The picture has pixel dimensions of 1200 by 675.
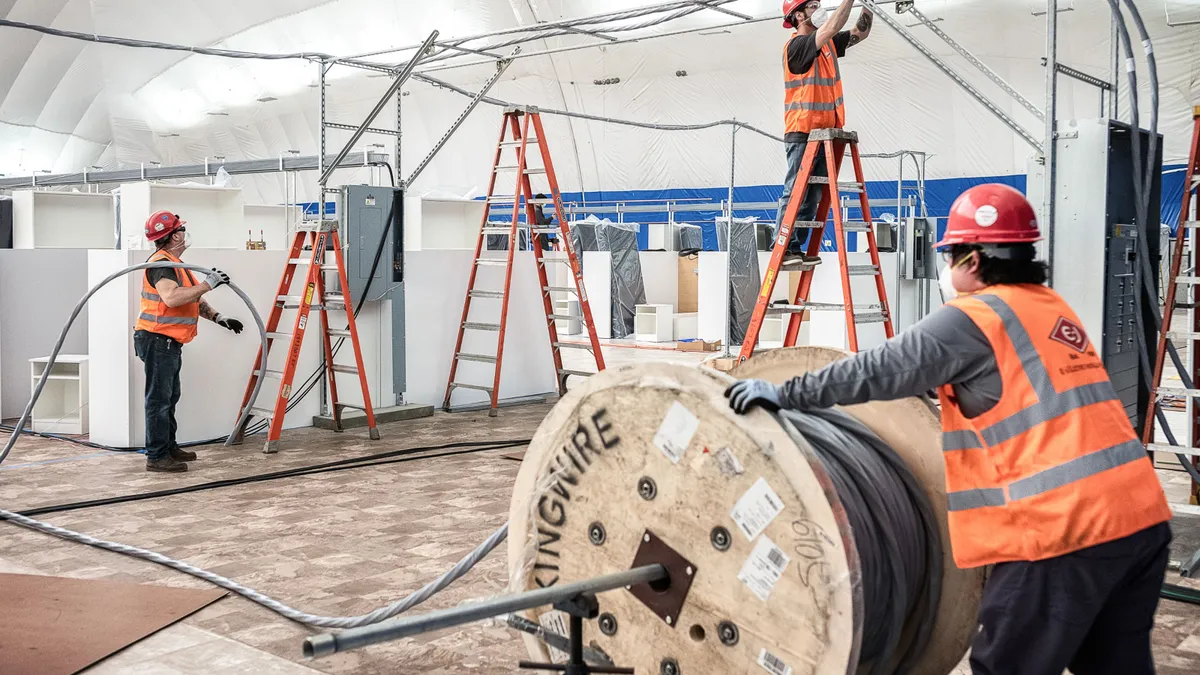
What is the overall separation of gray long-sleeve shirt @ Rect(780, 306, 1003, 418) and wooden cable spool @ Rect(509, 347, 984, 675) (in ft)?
0.55

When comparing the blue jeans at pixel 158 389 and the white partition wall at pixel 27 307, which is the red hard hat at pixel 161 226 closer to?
the blue jeans at pixel 158 389

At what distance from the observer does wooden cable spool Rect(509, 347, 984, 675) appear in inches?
103

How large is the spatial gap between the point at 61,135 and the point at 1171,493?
37033mm

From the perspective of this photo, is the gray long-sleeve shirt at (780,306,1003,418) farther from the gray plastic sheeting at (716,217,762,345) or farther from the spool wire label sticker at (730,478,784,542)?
the gray plastic sheeting at (716,217,762,345)

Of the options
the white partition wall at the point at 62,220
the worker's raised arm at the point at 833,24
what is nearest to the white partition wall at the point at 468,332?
the worker's raised arm at the point at 833,24

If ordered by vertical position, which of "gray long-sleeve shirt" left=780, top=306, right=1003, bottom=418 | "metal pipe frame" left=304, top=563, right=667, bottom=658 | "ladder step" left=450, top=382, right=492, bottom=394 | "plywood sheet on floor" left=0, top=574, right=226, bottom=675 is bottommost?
"plywood sheet on floor" left=0, top=574, right=226, bottom=675

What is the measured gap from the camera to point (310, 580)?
194 inches

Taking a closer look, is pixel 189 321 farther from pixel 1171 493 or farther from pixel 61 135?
pixel 61 135

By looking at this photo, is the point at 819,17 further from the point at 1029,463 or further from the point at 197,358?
the point at 197,358

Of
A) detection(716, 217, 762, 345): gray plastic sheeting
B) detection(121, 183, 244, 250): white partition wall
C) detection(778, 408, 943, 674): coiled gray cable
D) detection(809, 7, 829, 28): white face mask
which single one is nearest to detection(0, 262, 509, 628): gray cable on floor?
detection(778, 408, 943, 674): coiled gray cable

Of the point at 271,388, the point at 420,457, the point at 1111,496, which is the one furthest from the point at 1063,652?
the point at 271,388

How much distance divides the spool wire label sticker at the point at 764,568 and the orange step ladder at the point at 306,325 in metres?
5.99

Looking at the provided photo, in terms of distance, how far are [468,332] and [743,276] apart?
5946 mm

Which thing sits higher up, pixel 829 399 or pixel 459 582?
pixel 829 399
